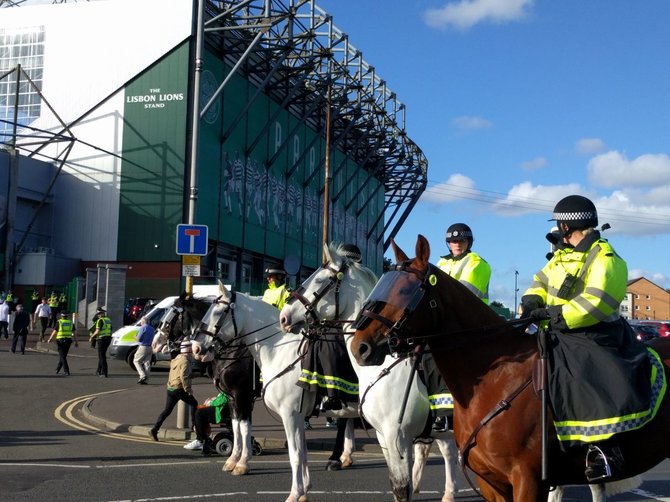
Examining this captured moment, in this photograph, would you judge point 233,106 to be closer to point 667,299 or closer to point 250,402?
point 250,402

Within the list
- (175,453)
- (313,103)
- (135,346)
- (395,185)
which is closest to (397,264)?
Result: (175,453)

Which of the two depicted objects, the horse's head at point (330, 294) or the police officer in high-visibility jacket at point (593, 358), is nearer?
the police officer in high-visibility jacket at point (593, 358)

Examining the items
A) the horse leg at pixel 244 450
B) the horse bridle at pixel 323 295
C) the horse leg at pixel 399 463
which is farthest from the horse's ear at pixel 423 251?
the horse leg at pixel 244 450

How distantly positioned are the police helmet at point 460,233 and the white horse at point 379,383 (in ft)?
3.12

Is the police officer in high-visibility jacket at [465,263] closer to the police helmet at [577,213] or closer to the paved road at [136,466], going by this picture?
the police helmet at [577,213]

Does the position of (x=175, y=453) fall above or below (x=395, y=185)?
below

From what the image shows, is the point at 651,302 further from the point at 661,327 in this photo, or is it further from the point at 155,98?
the point at 155,98

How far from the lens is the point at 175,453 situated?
11805mm

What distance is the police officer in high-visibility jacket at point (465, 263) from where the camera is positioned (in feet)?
25.0

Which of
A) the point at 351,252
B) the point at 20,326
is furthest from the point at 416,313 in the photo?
the point at 20,326

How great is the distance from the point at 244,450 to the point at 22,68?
1602 inches

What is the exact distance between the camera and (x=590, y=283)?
16.4 feet

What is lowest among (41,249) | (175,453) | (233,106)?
(175,453)

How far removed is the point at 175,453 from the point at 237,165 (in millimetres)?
35576
